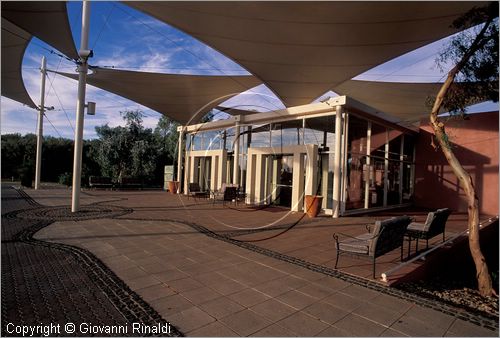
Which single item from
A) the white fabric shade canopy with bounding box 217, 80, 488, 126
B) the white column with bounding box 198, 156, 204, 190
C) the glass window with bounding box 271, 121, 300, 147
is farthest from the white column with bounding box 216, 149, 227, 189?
the white fabric shade canopy with bounding box 217, 80, 488, 126

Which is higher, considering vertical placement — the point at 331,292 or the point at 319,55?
the point at 319,55

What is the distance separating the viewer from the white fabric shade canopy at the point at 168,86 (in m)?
15.9

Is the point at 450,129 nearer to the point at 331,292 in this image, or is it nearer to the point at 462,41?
the point at 462,41

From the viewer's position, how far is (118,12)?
11.0 m

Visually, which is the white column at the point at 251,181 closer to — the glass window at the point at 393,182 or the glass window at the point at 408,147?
the glass window at the point at 393,182

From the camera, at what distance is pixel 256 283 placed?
4.28 m

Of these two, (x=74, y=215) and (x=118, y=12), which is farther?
(x=118, y=12)

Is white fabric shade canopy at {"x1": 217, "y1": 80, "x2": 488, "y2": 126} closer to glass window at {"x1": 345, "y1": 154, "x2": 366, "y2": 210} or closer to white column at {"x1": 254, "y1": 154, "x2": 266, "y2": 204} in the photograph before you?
glass window at {"x1": 345, "y1": 154, "x2": 366, "y2": 210}

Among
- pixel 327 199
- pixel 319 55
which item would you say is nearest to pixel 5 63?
pixel 319 55

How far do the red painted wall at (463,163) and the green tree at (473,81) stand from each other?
8.48 meters

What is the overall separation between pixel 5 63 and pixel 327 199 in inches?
638

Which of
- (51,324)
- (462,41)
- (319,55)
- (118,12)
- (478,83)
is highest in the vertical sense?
(118,12)

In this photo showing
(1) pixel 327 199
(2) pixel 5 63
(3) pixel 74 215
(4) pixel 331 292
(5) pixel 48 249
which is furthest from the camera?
(2) pixel 5 63

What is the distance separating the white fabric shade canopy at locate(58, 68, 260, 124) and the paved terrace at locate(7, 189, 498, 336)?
8963mm
